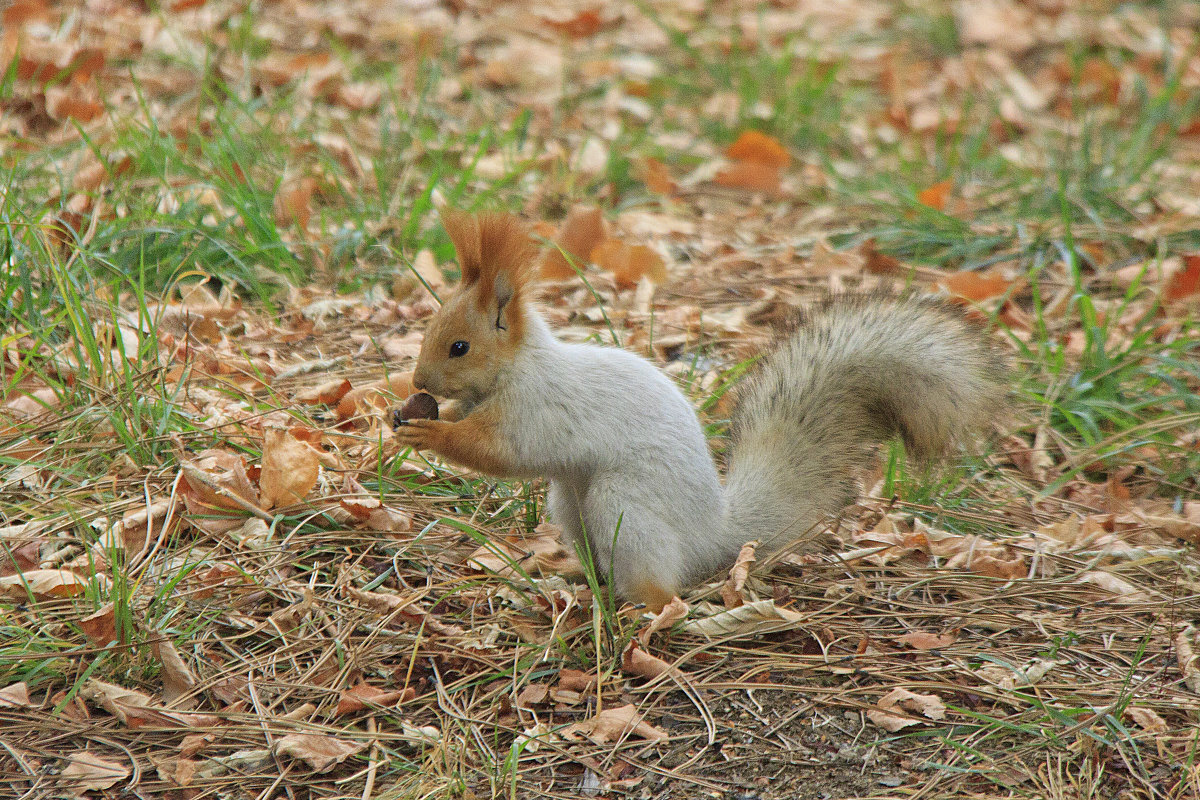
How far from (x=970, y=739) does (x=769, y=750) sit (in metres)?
0.32

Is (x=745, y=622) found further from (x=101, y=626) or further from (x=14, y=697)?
(x=14, y=697)

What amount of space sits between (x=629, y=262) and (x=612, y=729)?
6.45ft

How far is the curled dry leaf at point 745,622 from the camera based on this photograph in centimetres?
209

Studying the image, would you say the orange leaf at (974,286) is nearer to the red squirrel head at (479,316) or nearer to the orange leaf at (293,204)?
the red squirrel head at (479,316)

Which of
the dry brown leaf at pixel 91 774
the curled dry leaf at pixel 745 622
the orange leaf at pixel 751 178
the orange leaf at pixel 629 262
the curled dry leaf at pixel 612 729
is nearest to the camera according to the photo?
the dry brown leaf at pixel 91 774

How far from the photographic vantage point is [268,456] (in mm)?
2279

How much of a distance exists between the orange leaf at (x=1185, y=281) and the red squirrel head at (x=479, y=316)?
2.32m

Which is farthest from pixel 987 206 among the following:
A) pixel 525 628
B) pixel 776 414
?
pixel 525 628

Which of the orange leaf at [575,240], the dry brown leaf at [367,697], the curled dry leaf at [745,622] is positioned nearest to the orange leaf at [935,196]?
the orange leaf at [575,240]

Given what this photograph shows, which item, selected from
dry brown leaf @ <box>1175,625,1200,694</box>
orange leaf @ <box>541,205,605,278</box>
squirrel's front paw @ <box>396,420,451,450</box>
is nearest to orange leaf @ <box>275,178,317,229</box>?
orange leaf @ <box>541,205,605,278</box>

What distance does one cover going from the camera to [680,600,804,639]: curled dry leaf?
209cm

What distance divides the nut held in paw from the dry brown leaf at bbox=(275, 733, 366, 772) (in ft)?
2.05

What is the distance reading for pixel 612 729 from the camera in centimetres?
185

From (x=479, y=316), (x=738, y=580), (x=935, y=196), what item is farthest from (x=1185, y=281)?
(x=479, y=316)
